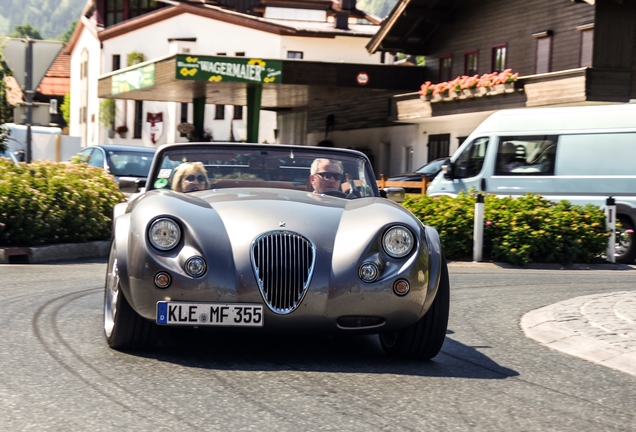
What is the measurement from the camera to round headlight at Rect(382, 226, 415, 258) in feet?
20.4

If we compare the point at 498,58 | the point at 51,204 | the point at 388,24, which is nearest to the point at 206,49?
the point at 388,24

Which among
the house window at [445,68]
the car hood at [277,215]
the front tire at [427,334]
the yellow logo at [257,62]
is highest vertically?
the house window at [445,68]

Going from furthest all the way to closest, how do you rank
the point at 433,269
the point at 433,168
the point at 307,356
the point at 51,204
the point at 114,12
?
the point at 114,12, the point at 433,168, the point at 51,204, the point at 307,356, the point at 433,269

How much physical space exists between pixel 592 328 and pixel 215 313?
3.37 meters

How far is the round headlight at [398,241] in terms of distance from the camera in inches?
245

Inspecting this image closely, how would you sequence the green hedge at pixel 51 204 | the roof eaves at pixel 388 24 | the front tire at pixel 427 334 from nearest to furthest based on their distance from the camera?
the front tire at pixel 427 334, the green hedge at pixel 51 204, the roof eaves at pixel 388 24

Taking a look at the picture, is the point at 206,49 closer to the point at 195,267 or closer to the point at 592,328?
the point at 592,328

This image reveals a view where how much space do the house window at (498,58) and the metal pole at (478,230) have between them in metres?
19.4

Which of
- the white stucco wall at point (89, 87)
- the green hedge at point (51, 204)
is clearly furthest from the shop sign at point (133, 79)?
the white stucco wall at point (89, 87)

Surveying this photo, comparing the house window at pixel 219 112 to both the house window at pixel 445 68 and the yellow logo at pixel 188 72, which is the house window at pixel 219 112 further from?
the yellow logo at pixel 188 72

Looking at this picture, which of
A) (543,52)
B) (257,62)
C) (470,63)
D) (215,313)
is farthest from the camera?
(470,63)

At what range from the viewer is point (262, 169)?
24.8 ft

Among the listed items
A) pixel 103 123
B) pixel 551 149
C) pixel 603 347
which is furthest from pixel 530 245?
pixel 103 123

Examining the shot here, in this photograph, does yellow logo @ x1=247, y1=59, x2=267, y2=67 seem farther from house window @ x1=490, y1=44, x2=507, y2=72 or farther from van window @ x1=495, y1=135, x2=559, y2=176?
van window @ x1=495, y1=135, x2=559, y2=176
